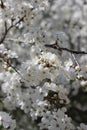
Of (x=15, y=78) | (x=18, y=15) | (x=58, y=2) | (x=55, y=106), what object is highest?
(x=58, y=2)

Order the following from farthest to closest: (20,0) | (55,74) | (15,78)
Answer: (20,0) → (15,78) → (55,74)

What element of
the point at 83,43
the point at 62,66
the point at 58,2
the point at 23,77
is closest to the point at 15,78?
the point at 23,77

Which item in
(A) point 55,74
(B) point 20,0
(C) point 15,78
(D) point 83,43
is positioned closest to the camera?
(A) point 55,74

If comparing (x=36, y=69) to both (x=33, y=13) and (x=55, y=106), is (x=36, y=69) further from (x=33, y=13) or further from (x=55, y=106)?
(x=33, y=13)

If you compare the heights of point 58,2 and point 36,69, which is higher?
point 58,2

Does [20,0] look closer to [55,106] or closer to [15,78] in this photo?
[15,78]

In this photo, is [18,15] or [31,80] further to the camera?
[18,15]

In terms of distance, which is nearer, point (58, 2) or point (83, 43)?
point (83, 43)

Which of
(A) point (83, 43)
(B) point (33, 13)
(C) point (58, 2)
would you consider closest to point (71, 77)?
(B) point (33, 13)

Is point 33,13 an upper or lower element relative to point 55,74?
upper

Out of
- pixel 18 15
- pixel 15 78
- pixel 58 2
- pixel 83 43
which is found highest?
pixel 58 2
